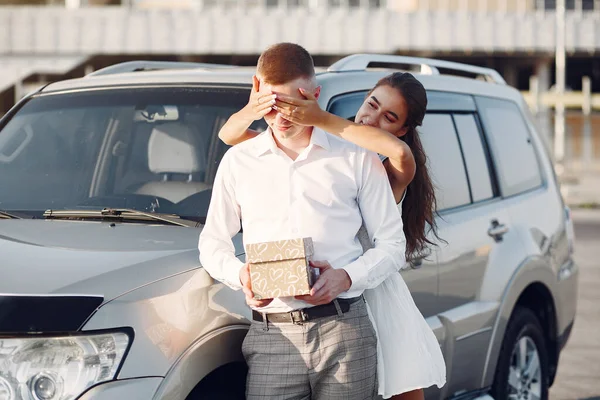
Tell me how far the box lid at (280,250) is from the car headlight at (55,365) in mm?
438

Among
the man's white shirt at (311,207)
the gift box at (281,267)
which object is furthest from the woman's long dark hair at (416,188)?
the gift box at (281,267)

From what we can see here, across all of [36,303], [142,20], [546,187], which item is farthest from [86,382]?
[142,20]

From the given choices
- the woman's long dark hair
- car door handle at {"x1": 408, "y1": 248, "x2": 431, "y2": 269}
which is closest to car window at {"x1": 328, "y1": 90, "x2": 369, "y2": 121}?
the woman's long dark hair

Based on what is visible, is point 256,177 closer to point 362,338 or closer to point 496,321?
point 362,338

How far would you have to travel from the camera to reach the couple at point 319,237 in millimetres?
3055

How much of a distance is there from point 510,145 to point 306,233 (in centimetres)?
290

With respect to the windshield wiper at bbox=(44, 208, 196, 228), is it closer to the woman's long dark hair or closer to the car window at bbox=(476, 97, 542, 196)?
the woman's long dark hair

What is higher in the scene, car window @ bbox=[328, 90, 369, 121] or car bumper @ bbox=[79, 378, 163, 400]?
car window @ bbox=[328, 90, 369, 121]

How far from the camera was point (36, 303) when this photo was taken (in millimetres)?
2838

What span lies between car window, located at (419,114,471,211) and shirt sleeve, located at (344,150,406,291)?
1.33 meters

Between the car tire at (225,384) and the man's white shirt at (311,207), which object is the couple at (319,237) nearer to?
the man's white shirt at (311,207)

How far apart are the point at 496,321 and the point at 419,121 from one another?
1.64m

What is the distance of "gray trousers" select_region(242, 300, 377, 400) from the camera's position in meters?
3.08

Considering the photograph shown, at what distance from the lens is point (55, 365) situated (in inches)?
112
